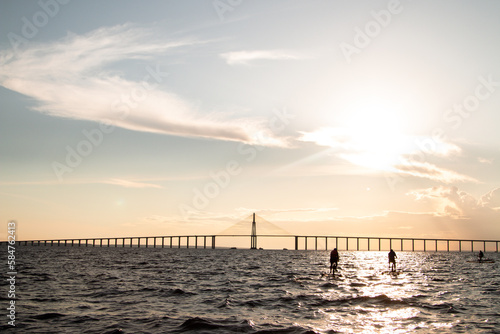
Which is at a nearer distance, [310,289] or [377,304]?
[377,304]

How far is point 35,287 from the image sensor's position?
33594mm

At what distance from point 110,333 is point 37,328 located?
374cm

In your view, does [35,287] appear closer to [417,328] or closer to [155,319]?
[155,319]

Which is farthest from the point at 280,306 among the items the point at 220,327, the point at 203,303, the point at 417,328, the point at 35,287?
the point at 35,287

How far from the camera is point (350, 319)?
22.0 metres

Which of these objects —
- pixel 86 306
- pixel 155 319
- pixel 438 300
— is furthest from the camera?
pixel 438 300

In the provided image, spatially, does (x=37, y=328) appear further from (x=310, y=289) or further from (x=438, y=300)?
(x=438, y=300)

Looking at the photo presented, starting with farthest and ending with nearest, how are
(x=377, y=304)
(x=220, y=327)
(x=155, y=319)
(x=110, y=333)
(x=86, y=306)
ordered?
(x=377, y=304), (x=86, y=306), (x=155, y=319), (x=220, y=327), (x=110, y=333)

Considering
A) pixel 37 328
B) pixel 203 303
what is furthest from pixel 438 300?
pixel 37 328

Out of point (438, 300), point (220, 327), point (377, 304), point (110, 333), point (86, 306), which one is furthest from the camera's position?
point (438, 300)

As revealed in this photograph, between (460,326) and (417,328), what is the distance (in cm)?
233

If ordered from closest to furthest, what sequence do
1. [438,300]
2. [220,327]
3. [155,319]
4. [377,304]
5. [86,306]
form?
[220,327] → [155,319] → [86,306] → [377,304] → [438,300]

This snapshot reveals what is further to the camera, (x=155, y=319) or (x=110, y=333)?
(x=155, y=319)

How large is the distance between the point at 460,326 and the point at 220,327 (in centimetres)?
1148
